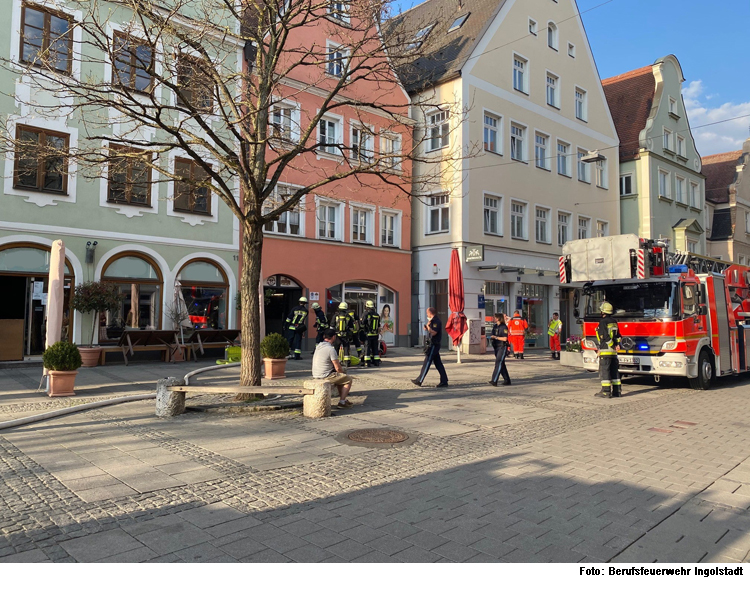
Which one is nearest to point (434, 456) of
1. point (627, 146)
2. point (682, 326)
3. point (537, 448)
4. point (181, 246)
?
point (537, 448)

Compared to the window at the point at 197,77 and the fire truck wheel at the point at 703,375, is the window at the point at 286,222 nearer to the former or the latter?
the window at the point at 197,77

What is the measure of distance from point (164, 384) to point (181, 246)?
10968 mm

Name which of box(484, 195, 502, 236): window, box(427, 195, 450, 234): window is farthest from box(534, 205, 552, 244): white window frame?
box(427, 195, 450, 234): window

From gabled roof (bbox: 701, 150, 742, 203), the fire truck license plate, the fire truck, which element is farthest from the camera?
gabled roof (bbox: 701, 150, 742, 203)

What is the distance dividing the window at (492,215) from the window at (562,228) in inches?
208

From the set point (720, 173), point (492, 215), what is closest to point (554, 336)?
point (492, 215)

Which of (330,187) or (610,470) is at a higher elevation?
(330,187)

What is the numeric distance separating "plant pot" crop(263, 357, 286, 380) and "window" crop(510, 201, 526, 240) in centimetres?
1737

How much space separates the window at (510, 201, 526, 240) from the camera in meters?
27.9

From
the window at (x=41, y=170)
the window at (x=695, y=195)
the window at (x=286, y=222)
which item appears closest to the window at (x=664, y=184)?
the window at (x=695, y=195)

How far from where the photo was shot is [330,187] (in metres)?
23.2

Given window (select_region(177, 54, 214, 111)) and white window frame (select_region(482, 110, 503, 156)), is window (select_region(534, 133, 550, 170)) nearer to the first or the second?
white window frame (select_region(482, 110, 503, 156))
